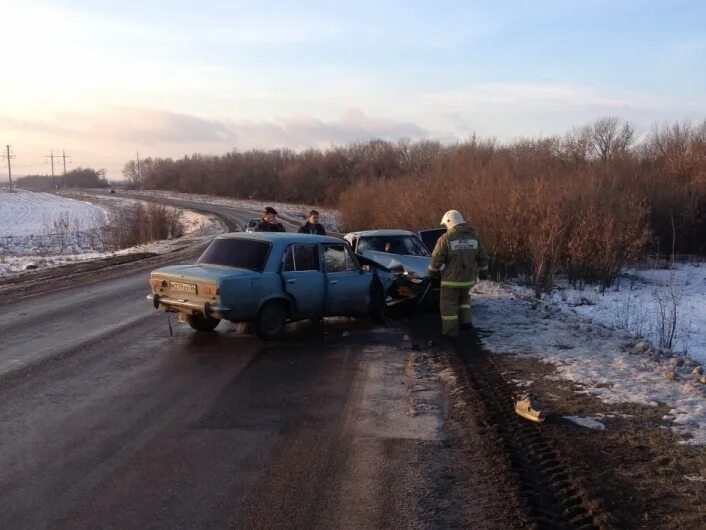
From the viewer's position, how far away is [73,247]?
34250 mm

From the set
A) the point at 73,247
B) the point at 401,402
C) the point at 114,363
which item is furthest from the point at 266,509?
the point at 73,247

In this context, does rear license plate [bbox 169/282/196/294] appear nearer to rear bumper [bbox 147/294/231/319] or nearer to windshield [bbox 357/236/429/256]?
rear bumper [bbox 147/294/231/319]

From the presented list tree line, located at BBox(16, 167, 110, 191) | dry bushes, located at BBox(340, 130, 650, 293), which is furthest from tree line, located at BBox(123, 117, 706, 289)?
tree line, located at BBox(16, 167, 110, 191)

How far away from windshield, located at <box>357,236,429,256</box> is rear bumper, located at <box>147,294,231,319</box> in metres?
5.07

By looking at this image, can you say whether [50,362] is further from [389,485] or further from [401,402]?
[389,485]

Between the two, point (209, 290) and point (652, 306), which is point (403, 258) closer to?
point (209, 290)

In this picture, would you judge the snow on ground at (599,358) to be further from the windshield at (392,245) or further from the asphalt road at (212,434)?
the asphalt road at (212,434)

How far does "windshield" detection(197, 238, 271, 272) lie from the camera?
1001cm

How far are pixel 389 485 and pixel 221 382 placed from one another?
3.30 metres

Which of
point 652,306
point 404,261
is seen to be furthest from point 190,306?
point 652,306

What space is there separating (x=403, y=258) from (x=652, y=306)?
7345 mm

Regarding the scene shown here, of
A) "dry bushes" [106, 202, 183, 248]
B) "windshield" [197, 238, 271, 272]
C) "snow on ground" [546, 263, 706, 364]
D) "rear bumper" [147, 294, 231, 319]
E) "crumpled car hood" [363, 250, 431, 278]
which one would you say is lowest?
"snow on ground" [546, 263, 706, 364]

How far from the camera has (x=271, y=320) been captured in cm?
985

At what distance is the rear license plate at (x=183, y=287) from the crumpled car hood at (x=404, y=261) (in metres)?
4.45
